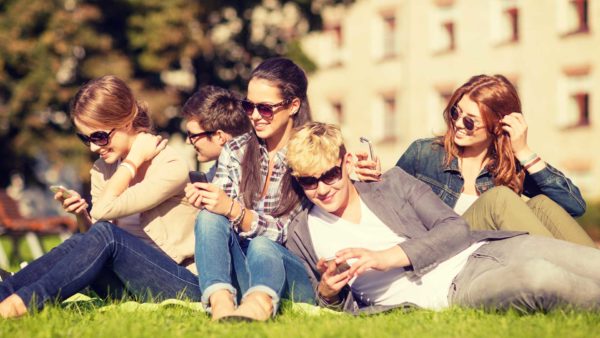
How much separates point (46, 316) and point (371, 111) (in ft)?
102

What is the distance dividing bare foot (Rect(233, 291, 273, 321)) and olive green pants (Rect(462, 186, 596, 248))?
1.48 m

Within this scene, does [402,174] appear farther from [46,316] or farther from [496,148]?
[46,316]

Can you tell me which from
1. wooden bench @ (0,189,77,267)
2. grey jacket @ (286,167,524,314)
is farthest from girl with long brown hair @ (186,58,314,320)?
wooden bench @ (0,189,77,267)

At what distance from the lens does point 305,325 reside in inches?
204

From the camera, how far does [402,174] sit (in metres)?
6.10

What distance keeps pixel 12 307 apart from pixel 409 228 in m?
2.17

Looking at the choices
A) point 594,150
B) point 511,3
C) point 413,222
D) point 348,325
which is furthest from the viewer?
point 511,3

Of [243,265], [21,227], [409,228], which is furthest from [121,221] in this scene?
[21,227]

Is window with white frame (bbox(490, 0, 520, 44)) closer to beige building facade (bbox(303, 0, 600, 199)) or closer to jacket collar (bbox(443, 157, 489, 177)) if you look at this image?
beige building facade (bbox(303, 0, 600, 199))

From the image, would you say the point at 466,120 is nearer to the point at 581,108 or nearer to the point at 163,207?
the point at 163,207

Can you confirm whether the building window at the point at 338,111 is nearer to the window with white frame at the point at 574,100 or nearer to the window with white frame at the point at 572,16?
the window with white frame at the point at 574,100

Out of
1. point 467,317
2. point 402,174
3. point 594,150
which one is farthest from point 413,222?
point 594,150

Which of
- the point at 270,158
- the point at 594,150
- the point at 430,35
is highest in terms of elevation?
the point at 270,158

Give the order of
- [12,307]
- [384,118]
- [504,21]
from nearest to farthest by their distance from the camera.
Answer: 1. [12,307]
2. [504,21]
3. [384,118]
